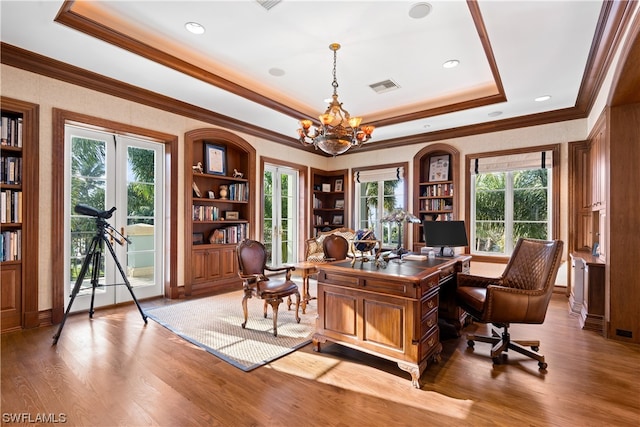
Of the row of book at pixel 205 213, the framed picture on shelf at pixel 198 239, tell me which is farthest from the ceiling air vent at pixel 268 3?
the framed picture on shelf at pixel 198 239

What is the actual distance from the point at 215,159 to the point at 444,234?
13.1ft

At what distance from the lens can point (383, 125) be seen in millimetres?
5680

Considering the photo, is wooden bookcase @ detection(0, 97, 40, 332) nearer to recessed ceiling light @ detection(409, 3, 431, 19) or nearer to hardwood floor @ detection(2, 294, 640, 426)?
hardwood floor @ detection(2, 294, 640, 426)

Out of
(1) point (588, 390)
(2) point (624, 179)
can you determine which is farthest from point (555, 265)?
(2) point (624, 179)

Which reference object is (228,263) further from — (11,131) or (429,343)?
(429,343)

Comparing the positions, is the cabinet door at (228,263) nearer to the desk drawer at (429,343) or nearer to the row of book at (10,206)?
the row of book at (10,206)

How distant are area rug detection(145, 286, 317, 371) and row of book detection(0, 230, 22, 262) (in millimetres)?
1489

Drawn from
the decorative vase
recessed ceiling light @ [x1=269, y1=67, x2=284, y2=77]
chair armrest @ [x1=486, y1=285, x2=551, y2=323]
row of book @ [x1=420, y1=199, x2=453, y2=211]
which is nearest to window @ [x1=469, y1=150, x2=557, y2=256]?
row of book @ [x1=420, y1=199, x2=453, y2=211]

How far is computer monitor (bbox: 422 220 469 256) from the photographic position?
11.1ft

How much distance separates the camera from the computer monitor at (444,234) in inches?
133

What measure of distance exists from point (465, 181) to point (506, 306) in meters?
3.56

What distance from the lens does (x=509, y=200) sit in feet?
17.9

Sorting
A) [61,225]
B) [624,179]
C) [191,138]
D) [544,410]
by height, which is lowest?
[544,410]

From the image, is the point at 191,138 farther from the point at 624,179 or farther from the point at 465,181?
the point at 624,179
